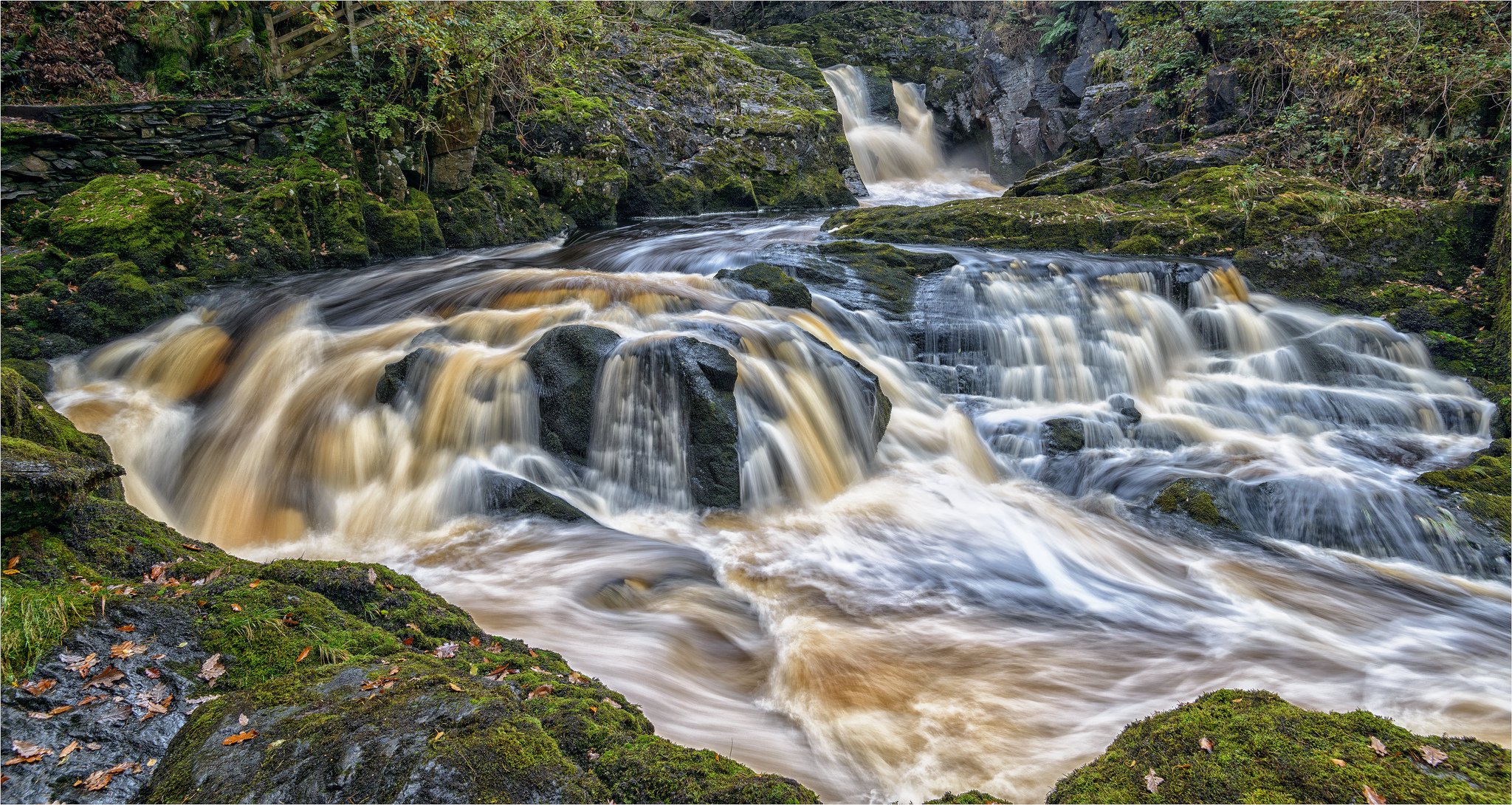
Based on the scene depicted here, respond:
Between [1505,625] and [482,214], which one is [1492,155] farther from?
[482,214]

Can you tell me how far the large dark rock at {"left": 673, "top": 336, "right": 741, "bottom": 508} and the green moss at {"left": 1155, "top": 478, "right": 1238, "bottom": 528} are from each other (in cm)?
366

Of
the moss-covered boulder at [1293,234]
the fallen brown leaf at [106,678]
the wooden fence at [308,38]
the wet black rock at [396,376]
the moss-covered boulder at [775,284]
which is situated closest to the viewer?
the fallen brown leaf at [106,678]

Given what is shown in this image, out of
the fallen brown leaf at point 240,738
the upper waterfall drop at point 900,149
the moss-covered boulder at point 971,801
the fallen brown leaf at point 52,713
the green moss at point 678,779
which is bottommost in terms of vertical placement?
the moss-covered boulder at point 971,801

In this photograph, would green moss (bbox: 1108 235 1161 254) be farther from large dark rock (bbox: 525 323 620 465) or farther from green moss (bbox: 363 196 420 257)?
green moss (bbox: 363 196 420 257)

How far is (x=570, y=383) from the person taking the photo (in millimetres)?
6629

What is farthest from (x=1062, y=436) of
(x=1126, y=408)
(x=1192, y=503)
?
(x=1192, y=503)

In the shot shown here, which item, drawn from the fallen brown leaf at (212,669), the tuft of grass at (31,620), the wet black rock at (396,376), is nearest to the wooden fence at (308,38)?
the wet black rock at (396,376)

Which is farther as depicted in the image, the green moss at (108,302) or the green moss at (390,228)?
the green moss at (390,228)

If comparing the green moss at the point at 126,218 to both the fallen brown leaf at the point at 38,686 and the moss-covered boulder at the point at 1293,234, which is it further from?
the moss-covered boulder at the point at 1293,234

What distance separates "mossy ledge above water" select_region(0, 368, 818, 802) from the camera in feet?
6.22

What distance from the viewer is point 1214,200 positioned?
1112cm

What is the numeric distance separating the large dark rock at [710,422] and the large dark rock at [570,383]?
0.77 m

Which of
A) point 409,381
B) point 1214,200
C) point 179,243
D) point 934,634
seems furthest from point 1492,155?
point 179,243

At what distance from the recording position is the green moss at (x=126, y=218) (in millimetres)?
7941
